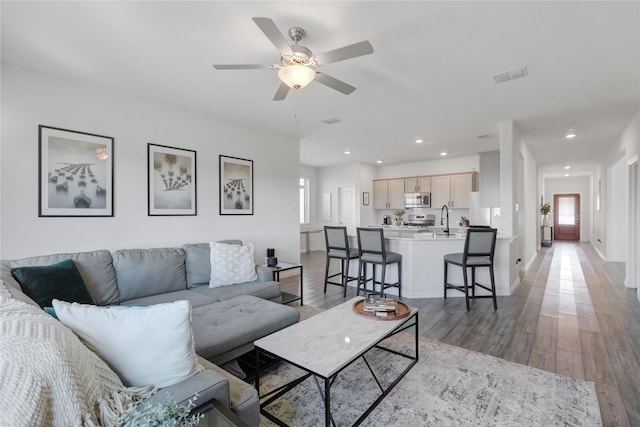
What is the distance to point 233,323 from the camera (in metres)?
2.20

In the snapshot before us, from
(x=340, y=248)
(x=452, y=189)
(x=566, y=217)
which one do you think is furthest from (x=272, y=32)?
(x=566, y=217)

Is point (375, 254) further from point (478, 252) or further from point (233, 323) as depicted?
point (233, 323)

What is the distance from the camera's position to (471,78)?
9.50ft

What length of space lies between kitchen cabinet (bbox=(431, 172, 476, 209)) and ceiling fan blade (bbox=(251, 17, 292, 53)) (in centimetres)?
627

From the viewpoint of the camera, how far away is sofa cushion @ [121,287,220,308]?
269cm

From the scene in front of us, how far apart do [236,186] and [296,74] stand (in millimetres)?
2562

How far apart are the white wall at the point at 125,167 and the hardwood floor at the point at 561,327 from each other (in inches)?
55.4

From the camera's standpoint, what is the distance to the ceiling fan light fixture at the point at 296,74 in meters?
2.08

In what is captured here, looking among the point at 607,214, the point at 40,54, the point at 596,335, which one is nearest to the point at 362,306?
the point at 596,335

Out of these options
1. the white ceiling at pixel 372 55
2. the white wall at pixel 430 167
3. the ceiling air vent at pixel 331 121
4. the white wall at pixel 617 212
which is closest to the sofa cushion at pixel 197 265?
the white ceiling at pixel 372 55

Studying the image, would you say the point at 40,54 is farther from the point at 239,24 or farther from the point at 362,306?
the point at 362,306

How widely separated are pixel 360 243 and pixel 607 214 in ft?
21.3

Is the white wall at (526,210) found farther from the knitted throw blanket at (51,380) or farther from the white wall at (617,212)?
the knitted throw blanket at (51,380)

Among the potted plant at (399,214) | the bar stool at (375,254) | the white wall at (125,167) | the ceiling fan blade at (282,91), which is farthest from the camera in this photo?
the potted plant at (399,214)
